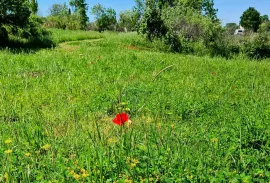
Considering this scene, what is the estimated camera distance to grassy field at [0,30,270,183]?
274cm

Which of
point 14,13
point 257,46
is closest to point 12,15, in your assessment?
point 14,13

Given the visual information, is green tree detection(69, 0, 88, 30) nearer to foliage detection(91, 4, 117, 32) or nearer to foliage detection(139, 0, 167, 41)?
foliage detection(91, 4, 117, 32)

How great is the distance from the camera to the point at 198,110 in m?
5.84

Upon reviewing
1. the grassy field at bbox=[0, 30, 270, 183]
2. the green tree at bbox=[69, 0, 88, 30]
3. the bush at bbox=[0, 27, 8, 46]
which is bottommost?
the grassy field at bbox=[0, 30, 270, 183]

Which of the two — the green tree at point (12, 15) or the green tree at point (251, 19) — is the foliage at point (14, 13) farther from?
the green tree at point (251, 19)

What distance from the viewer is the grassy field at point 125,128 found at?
2.74 metres

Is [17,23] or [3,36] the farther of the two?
[3,36]

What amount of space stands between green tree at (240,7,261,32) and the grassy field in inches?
A: 3399

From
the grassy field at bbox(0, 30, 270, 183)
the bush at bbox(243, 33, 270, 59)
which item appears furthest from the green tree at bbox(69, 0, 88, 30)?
the grassy field at bbox(0, 30, 270, 183)

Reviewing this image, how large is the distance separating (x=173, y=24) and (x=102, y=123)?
65.0 feet

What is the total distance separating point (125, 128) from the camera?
10.4 ft

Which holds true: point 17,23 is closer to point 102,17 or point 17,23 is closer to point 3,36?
point 3,36

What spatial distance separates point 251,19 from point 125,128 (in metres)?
94.8

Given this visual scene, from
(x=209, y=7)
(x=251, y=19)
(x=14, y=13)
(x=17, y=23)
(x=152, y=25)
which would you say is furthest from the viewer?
(x=251, y=19)
